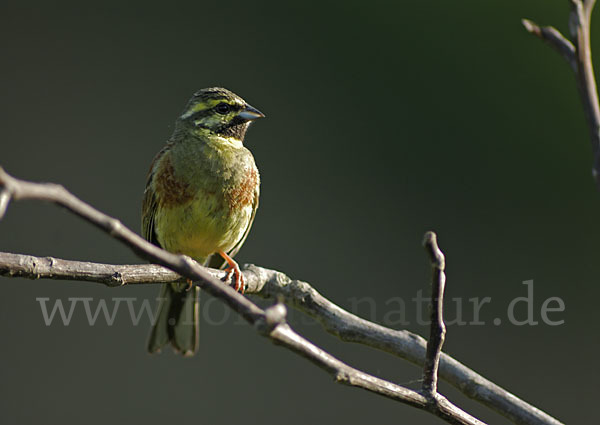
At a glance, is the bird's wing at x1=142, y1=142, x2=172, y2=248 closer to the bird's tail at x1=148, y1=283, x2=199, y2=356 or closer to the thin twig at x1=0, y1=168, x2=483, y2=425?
the bird's tail at x1=148, y1=283, x2=199, y2=356

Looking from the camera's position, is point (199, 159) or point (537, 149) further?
point (537, 149)

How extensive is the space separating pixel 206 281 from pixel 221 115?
7.78 feet

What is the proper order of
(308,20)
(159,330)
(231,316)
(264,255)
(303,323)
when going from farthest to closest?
(308,20), (264,255), (231,316), (303,323), (159,330)

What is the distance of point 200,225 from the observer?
10.5ft

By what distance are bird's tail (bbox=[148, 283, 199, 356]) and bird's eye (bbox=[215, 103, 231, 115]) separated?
871 millimetres

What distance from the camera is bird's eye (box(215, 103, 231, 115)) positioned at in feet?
11.5

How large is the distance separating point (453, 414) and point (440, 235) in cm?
401

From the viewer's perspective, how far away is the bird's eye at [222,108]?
3492mm

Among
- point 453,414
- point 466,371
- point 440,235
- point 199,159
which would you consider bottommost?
point 453,414

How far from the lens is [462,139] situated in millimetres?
5629

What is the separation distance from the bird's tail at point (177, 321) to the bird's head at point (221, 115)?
780 mm

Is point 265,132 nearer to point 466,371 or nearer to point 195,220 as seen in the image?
point 195,220

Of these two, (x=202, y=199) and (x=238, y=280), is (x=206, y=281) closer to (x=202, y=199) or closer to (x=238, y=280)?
(x=238, y=280)

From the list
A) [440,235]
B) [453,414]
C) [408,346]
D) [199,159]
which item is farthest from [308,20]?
[453,414]
